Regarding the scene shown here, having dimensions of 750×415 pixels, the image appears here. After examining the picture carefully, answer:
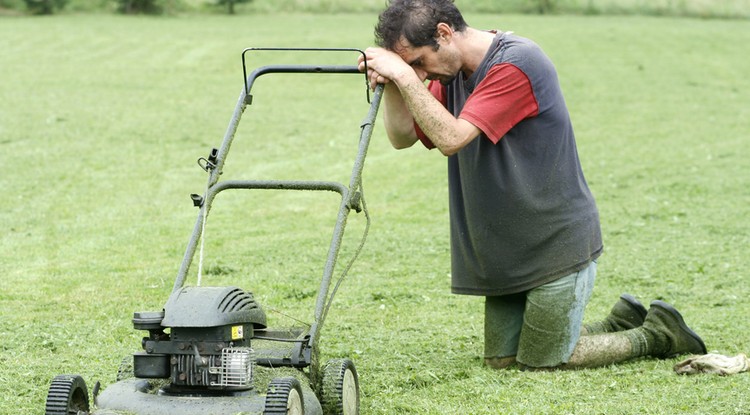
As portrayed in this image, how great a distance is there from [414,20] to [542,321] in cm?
130

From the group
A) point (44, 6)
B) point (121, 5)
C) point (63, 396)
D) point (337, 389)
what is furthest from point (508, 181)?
point (121, 5)

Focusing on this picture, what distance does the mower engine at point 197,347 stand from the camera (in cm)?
304

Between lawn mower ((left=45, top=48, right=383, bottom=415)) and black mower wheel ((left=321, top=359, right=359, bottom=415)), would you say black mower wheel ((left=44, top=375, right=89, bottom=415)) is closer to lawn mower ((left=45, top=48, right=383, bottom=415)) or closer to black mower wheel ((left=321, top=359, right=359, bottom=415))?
lawn mower ((left=45, top=48, right=383, bottom=415))

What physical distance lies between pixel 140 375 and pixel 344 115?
11.6 m

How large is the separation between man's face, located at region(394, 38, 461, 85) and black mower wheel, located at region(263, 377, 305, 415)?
138 centimetres

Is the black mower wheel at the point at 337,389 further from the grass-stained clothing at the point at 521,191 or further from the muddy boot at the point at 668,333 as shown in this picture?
the muddy boot at the point at 668,333

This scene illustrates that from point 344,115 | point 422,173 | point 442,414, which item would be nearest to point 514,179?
point 442,414

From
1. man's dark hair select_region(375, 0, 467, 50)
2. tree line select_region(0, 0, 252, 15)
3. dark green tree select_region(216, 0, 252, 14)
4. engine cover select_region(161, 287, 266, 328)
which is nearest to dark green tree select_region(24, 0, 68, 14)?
tree line select_region(0, 0, 252, 15)

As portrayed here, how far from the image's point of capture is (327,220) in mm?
8312

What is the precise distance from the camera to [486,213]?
4.21 m

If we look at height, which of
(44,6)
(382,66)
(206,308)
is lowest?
(206,308)

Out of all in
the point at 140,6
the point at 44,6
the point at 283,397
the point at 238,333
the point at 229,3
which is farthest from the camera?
the point at 229,3

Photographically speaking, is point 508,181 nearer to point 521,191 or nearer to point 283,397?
point 521,191

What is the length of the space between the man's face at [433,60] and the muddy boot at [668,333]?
1365 mm
